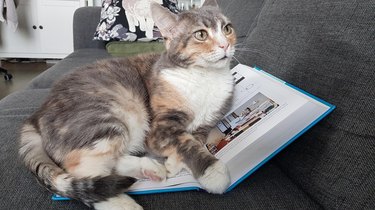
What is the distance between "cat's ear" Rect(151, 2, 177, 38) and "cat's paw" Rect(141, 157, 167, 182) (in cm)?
46

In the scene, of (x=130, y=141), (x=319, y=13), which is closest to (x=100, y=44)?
(x=130, y=141)

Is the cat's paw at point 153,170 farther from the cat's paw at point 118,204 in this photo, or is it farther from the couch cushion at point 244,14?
the couch cushion at point 244,14

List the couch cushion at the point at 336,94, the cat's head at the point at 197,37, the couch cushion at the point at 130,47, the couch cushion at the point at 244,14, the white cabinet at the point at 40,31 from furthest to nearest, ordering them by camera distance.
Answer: the white cabinet at the point at 40,31, the couch cushion at the point at 130,47, the couch cushion at the point at 244,14, the cat's head at the point at 197,37, the couch cushion at the point at 336,94

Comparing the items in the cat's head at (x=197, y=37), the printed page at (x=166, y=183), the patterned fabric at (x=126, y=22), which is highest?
the cat's head at (x=197, y=37)

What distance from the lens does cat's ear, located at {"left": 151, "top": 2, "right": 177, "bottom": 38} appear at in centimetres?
98

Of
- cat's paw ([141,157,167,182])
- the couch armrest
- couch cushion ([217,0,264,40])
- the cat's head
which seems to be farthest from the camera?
the couch armrest

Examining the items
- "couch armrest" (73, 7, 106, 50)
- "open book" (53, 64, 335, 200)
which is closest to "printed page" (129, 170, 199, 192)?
"open book" (53, 64, 335, 200)

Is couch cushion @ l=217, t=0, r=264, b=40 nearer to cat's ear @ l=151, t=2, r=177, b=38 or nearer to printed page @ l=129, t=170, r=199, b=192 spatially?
cat's ear @ l=151, t=2, r=177, b=38

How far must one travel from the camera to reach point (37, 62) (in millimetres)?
4152

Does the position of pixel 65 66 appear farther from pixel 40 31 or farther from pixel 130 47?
pixel 40 31

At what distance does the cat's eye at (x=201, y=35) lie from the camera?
94cm

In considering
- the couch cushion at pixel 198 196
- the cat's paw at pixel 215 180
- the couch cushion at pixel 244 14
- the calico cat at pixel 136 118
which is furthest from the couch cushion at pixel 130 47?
the cat's paw at pixel 215 180

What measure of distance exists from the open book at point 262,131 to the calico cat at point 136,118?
0.03m

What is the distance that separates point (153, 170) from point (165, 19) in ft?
1.74
